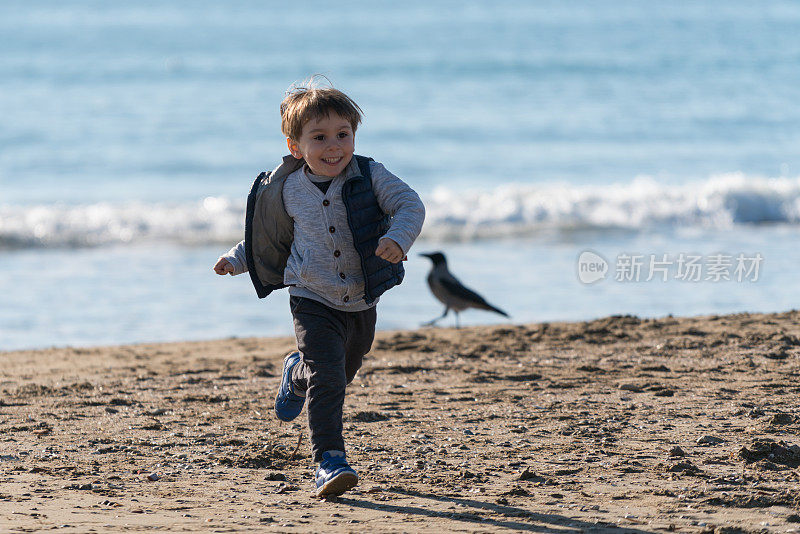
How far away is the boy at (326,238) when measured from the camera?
343cm

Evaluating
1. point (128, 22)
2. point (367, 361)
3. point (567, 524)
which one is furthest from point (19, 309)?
point (128, 22)

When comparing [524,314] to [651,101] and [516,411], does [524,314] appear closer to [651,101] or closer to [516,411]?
[516,411]

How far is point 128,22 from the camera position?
1735 inches

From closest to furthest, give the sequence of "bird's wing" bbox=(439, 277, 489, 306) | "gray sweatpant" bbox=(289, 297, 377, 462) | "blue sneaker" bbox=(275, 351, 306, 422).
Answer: "gray sweatpant" bbox=(289, 297, 377, 462) < "blue sneaker" bbox=(275, 351, 306, 422) < "bird's wing" bbox=(439, 277, 489, 306)

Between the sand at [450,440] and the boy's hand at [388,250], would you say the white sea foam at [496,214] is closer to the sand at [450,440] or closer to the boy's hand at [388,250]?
the sand at [450,440]

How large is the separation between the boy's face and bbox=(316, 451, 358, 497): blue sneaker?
98cm

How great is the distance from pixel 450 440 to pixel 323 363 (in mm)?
973

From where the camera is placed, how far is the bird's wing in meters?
7.97

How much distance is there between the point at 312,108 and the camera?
346cm

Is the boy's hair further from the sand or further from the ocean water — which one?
the ocean water

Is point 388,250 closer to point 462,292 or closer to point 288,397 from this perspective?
point 288,397

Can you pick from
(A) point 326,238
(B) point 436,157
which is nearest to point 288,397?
(A) point 326,238
